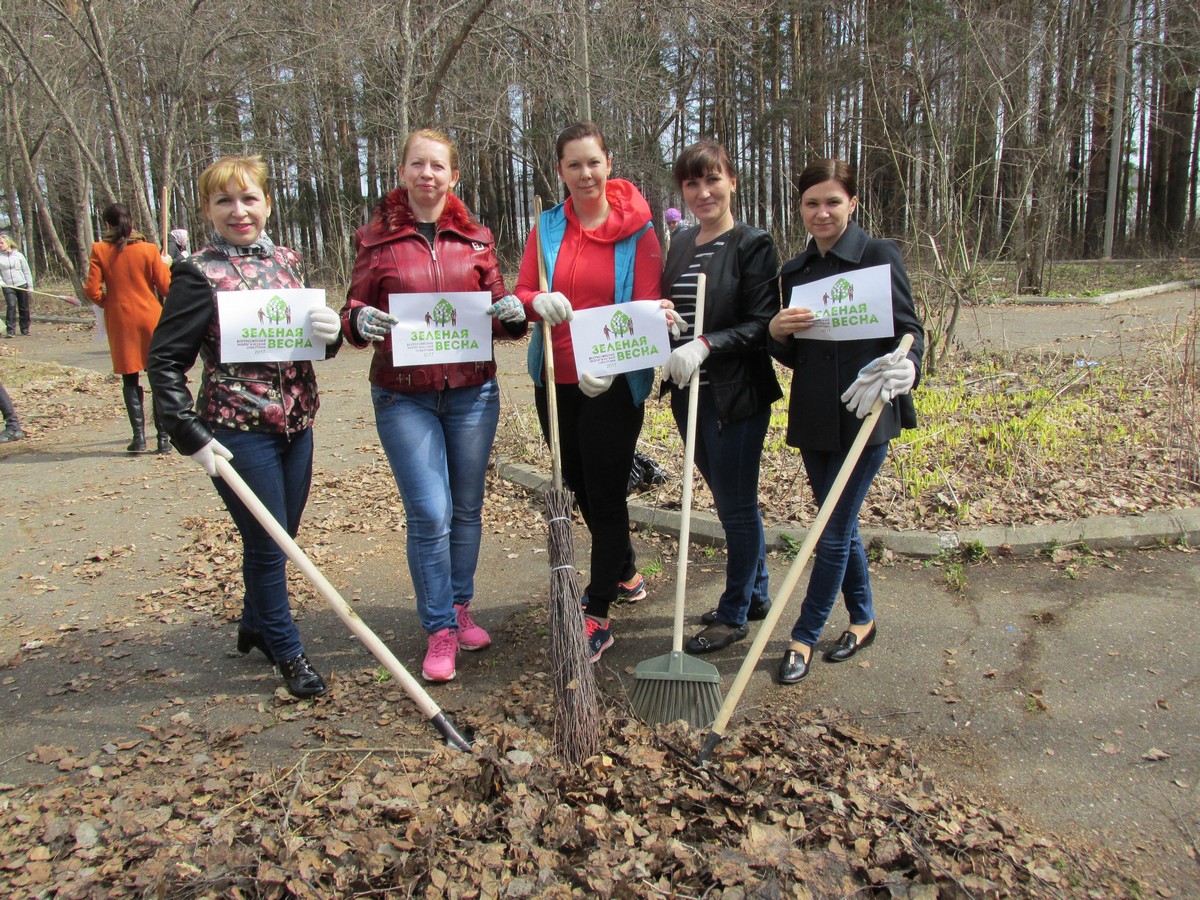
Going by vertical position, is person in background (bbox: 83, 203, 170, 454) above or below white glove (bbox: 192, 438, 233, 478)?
above

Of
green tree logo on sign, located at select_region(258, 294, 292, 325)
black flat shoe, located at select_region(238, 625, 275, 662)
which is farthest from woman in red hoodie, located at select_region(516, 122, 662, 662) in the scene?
black flat shoe, located at select_region(238, 625, 275, 662)

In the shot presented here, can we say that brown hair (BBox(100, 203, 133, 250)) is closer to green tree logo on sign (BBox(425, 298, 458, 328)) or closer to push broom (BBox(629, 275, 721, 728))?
green tree logo on sign (BBox(425, 298, 458, 328))

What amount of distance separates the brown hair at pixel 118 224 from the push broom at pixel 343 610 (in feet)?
18.2

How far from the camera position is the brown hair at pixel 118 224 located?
7.15 m

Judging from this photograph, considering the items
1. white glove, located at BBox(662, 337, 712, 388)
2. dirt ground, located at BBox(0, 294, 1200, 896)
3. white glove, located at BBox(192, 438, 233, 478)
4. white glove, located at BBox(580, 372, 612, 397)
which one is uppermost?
white glove, located at BBox(662, 337, 712, 388)

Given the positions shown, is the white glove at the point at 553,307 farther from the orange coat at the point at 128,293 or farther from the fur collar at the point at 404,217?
the orange coat at the point at 128,293

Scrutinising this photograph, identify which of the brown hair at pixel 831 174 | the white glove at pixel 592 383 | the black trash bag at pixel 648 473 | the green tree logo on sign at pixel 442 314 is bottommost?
the black trash bag at pixel 648 473

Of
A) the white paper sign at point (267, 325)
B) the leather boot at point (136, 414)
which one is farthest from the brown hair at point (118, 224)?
the white paper sign at point (267, 325)

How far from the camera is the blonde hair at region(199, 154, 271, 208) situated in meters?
3.04

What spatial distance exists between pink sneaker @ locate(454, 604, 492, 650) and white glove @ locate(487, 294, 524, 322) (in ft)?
4.43

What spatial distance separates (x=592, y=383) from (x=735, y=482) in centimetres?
77

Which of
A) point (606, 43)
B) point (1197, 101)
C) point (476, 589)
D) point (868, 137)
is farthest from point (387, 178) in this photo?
point (1197, 101)

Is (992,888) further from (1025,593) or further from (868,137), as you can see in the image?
(868,137)

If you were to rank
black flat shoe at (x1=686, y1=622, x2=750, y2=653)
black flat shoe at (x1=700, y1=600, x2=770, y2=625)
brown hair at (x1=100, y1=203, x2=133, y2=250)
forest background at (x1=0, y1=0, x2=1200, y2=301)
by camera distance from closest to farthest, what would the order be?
black flat shoe at (x1=686, y1=622, x2=750, y2=653) < black flat shoe at (x1=700, y1=600, x2=770, y2=625) < brown hair at (x1=100, y1=203, x2=133, y2=250) < forest background at (x1=0, y1=0, x2=1200, y2=301)
